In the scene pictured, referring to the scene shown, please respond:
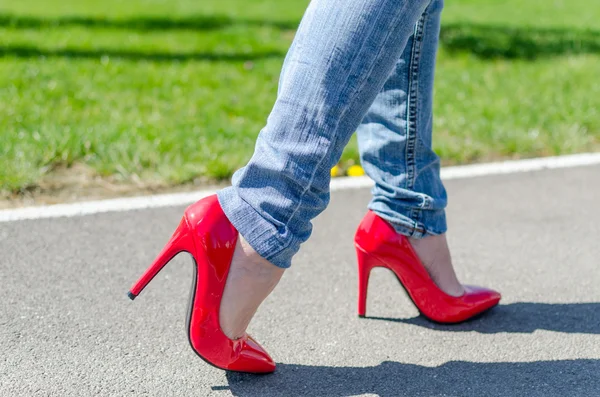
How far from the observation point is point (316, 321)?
2184mm

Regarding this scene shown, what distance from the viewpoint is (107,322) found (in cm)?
210

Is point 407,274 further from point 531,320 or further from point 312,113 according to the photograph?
point 312,113

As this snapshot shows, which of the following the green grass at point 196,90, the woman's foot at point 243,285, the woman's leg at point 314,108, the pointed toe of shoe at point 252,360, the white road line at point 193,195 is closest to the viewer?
the woman's leg at point 314,108

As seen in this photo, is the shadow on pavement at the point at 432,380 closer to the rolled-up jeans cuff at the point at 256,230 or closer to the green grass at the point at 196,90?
the rolled-up jeans cuff at the point at 256,230

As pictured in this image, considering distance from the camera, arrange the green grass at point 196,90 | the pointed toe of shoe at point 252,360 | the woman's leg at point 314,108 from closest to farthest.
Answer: the woman's leg at point 314,108
the pointed toe of shoe at point 252,360
the green grass at point 196,90

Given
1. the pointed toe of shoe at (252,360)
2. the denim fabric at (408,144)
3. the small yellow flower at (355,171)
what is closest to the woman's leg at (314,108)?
the pointed toe of shoe at (252,360)

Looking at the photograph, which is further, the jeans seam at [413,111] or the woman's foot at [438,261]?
the woman's foot at [438,261]

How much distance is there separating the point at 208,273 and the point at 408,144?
2.14 feet

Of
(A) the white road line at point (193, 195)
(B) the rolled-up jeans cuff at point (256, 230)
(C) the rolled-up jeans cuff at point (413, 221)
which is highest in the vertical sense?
(B) the rolled-up jeans cuff at point (256, 230)

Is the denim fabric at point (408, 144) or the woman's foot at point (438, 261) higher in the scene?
the denim fabric at point (408, 144)

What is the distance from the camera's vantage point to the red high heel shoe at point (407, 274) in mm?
2100

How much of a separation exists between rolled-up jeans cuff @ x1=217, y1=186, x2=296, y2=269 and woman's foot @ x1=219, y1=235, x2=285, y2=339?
3cm

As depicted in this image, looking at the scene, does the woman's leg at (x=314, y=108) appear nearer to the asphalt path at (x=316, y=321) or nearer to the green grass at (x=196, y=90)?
the asphalt path at (x=316, y=321)

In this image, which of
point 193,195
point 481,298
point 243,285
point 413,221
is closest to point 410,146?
point 413,221
